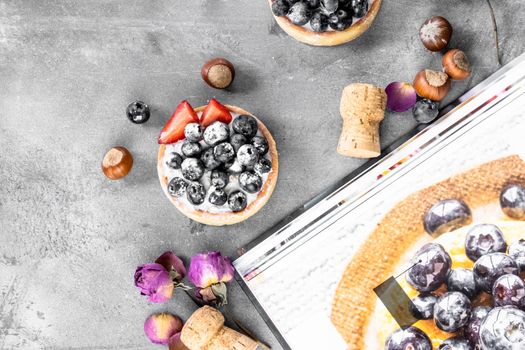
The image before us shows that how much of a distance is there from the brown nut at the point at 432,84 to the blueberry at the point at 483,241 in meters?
0.25

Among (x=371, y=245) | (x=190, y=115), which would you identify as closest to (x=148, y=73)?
(x=190, y=115)

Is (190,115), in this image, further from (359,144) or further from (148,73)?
(359,144)

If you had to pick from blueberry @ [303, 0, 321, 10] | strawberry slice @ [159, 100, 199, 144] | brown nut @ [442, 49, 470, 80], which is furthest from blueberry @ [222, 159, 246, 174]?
brown nut @ [442, 49, 470, 80]

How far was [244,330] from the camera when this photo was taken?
118 centimetres

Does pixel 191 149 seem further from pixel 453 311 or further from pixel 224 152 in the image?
pixel 453 311

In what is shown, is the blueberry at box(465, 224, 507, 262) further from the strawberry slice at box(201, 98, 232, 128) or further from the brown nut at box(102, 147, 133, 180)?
the brown nut at box(102, 147, 133, 180)

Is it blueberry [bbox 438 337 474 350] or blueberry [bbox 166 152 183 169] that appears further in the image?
blueberry [bbox 166 152 183 169]

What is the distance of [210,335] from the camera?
1110 mm

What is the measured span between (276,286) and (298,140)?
0.28 m

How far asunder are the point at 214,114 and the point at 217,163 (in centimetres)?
9

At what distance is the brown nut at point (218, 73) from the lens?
3.82ft

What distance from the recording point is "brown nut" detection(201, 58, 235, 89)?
1.17 m

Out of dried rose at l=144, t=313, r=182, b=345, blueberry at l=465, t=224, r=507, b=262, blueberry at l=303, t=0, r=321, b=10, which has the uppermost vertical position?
blueberry at l=303, t=0, r=321, b=10

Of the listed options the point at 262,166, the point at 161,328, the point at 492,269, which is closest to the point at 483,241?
the point at 492,269
